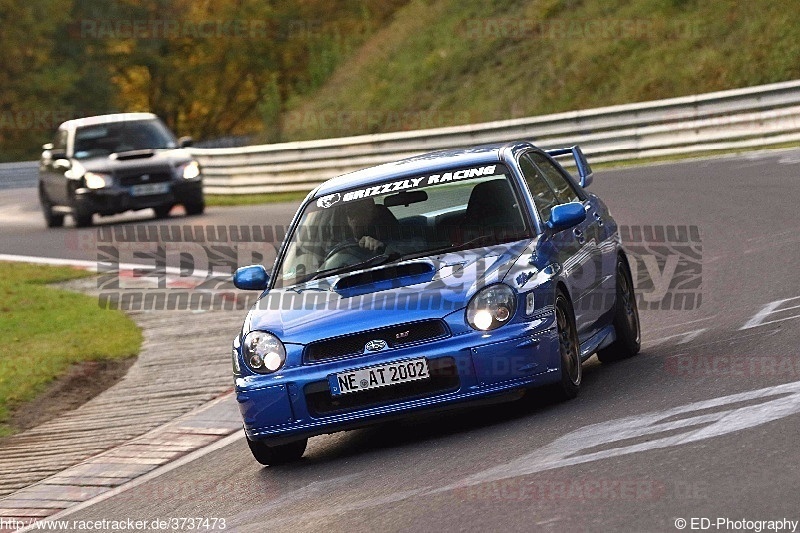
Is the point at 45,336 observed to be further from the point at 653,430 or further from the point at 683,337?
the point at 653,430

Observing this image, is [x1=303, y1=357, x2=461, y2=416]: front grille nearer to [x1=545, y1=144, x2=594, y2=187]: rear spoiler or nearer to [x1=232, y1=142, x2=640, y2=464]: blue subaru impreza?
[x1=232, y1=142, x2=640, y2=464]: blue subaru impreza

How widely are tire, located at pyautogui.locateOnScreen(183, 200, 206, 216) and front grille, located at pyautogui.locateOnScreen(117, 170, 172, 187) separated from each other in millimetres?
597

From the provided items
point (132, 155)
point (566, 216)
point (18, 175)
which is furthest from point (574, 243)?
point (18, 175)

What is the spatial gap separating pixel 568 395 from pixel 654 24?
954 inches

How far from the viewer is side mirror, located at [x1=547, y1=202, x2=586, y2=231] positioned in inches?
337

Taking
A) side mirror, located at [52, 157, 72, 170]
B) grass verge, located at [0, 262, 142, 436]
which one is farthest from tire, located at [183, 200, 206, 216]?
grass verge, located at [0, 262, 142, 436]

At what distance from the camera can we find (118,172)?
24266 mm

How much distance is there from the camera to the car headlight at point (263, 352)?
794 cm

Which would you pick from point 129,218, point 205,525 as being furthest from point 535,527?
point 129,218

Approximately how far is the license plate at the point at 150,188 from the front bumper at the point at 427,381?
16666mm

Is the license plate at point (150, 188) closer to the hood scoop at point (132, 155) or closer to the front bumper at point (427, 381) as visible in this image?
the hood scoop at point (132, 155)

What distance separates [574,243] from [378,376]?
5.91 feet

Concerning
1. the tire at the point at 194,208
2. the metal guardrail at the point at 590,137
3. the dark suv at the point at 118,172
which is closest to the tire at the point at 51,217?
the dark suv at the point at 118,172

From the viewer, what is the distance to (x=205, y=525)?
22.5ft
